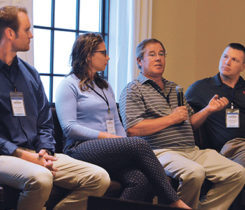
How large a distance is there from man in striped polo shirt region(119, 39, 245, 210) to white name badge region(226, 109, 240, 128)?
0.96ft

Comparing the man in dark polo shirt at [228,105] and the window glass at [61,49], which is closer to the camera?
the man in dark polo shirt at [228,105]

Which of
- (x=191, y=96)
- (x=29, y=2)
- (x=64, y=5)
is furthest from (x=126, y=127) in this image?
(x=64, y=5)

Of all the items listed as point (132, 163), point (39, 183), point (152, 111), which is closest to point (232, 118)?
point (152, 111)

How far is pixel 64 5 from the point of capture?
4352 mm

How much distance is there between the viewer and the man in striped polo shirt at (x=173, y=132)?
2.99 m

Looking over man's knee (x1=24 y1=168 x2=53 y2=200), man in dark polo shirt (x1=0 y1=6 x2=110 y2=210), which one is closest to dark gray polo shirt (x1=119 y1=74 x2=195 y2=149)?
man in dark polo shirt (x1=0 y1=6 x2=110 y2=210)

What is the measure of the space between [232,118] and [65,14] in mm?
1953

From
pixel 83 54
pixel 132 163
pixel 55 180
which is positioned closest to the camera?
pixel 55 180

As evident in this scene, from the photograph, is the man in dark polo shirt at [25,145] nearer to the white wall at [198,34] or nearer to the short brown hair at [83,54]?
the short brown hair at [83,54]

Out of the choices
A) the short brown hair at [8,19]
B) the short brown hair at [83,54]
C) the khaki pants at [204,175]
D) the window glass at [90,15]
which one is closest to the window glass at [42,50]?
the window glass at [90,15]

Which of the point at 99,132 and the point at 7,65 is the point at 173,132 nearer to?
the point at 99,132

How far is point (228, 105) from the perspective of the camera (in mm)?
→ 3746

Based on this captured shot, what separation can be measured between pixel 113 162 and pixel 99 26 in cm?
220

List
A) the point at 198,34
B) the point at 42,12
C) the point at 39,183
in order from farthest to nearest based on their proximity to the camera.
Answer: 1. the point at 198,34
2. the point at 42,12
3. the point at 39,183
